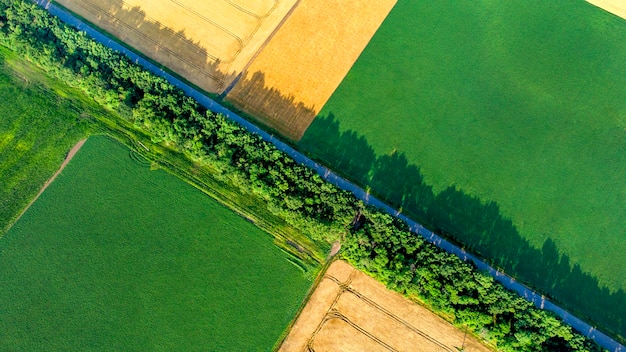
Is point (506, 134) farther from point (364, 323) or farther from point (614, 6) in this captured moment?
point (364, 323)

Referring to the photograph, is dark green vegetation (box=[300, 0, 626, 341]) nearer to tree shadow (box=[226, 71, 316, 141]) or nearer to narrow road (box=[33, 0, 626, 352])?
narrow road (box=[33, 0, 626, 352])

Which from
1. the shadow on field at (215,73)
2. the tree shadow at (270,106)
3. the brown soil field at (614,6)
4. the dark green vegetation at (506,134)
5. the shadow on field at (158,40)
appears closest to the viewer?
the dark green vegetation at (506,134)

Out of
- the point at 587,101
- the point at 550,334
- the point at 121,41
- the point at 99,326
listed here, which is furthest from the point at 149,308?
the point at 587,101

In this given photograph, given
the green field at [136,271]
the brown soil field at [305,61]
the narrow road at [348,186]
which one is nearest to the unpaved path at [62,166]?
the green field at [136,271]

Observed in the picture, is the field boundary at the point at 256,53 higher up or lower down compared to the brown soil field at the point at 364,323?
higher up

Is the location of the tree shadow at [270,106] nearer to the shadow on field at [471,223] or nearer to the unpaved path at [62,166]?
the shadow on field at [471,223]

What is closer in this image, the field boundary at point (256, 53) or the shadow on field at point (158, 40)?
the field boundary at point (256, 53)

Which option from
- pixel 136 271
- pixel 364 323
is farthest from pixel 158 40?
pixel 364 323
